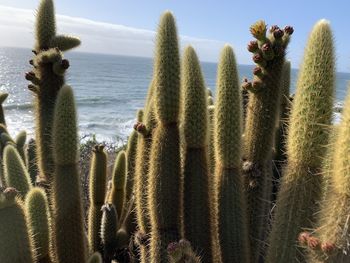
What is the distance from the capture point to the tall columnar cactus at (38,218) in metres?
3.05

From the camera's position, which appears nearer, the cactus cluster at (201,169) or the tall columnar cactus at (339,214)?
the tall columnar cactus at (339,214)

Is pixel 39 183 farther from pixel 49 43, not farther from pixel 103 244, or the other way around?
pixel 49 43

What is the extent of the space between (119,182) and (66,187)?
120 centimetres

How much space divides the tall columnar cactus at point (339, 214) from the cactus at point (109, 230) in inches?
90.6

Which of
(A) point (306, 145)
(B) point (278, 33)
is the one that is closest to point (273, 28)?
(B) point (278, 33)

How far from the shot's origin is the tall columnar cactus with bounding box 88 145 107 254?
4.16 meters

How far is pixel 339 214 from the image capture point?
1891 millimetres

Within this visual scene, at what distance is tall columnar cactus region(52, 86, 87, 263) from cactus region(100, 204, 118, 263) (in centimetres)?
65

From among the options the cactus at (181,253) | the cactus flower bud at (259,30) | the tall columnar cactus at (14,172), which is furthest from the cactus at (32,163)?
the cactus at (181,253)

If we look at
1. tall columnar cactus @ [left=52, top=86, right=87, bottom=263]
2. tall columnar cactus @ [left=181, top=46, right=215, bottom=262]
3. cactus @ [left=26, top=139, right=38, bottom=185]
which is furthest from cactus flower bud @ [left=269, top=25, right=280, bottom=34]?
cactus @ [left=26, top=139, right=38, bottom=185]

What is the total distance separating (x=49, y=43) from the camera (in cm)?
411

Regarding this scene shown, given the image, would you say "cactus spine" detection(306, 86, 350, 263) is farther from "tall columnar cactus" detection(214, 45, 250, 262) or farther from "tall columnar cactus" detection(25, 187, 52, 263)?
"tall columnar cactus" detection(25, 187, 52, 263)

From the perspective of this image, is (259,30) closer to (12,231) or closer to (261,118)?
(261,118)

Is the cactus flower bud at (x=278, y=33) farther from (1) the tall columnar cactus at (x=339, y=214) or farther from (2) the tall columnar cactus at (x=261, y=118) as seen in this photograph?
(1) the tall columnar cactus at (x=339, y=214)
